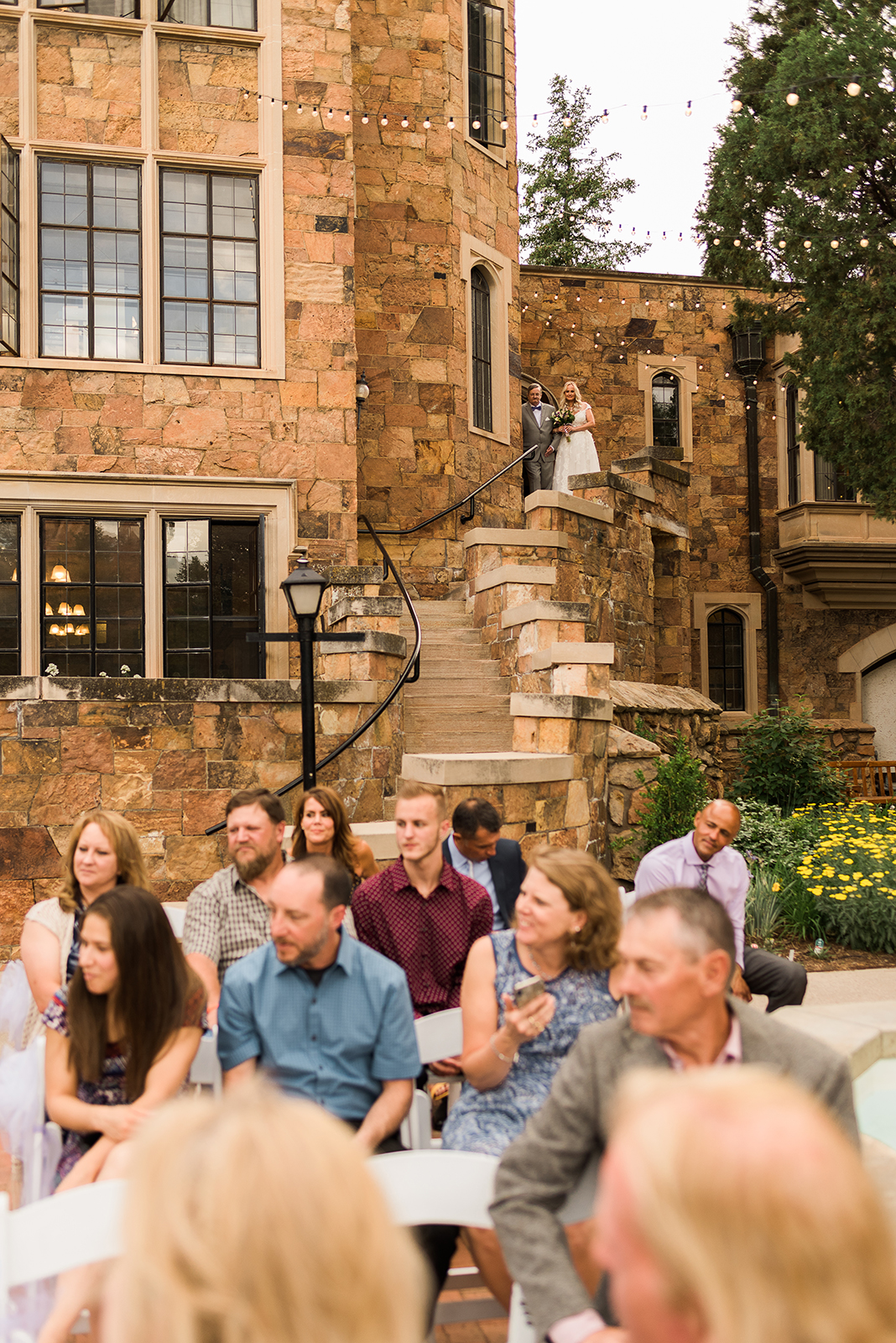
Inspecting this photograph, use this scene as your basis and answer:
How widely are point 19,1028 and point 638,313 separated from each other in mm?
15848

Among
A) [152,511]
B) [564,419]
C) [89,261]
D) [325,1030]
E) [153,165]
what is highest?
[153,165]

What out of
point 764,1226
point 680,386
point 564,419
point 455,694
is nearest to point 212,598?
point 455,694

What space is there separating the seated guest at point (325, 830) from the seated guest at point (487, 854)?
42 centimetres

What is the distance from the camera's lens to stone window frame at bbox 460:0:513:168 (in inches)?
533

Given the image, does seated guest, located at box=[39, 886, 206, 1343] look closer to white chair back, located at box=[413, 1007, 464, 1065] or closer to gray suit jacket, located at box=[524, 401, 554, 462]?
white chair back, located at box=[413, 1007, 464, 1065]

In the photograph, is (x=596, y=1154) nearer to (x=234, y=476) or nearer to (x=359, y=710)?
(x=359, y=710)

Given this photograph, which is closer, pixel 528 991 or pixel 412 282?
pixel 528 991

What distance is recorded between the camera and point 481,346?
14242mm

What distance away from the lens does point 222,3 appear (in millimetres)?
11172

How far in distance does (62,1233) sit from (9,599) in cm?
930

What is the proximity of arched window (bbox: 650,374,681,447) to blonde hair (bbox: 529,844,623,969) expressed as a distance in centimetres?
1562

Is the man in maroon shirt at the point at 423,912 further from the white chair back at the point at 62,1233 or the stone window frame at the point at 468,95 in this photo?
the stone window frame at the point at 468,95

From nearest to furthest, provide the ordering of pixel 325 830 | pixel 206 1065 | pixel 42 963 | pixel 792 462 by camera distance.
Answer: pixel 206 1065, pixel 42 963, pixel 325 830, pixel 792 462

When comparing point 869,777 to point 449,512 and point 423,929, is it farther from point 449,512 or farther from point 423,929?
point 423,929
